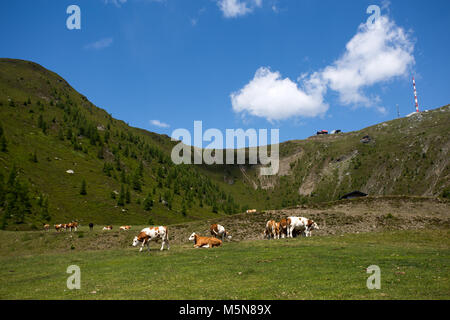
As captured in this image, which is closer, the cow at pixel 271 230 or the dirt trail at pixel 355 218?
the cow at pixel 271 230

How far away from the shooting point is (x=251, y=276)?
16.8 m

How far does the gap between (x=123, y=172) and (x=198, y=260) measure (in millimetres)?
176173

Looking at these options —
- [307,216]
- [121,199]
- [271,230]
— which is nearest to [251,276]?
[271,230]

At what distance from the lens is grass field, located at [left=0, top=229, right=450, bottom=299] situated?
42.5ft

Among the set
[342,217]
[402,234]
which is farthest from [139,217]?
[402,234]

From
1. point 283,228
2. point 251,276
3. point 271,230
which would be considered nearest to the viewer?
point 251,276

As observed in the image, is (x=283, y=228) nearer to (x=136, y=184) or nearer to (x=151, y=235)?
(x=151, y=235)

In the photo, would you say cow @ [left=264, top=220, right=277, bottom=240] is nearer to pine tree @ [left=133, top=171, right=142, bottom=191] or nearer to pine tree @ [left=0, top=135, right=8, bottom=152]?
pine tree @ [left=0, top=135, right=8, bottom=152]

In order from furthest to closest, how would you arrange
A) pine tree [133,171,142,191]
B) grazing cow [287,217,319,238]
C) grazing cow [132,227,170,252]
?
pine tree [133,171,142,191] → grazing cow [287,217,319,238] → grazing cow [132,227,170,252]

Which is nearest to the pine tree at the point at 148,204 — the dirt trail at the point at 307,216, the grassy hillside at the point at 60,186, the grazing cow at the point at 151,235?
the grassy hillside at the point at 60,186

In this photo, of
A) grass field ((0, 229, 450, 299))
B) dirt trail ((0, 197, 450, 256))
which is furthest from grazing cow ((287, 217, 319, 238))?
grass field ((0, 229, 450, 299))

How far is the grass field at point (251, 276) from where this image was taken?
42.5 ft

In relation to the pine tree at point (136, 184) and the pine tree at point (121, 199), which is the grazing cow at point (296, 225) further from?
the pine tree at point (136, 184)
